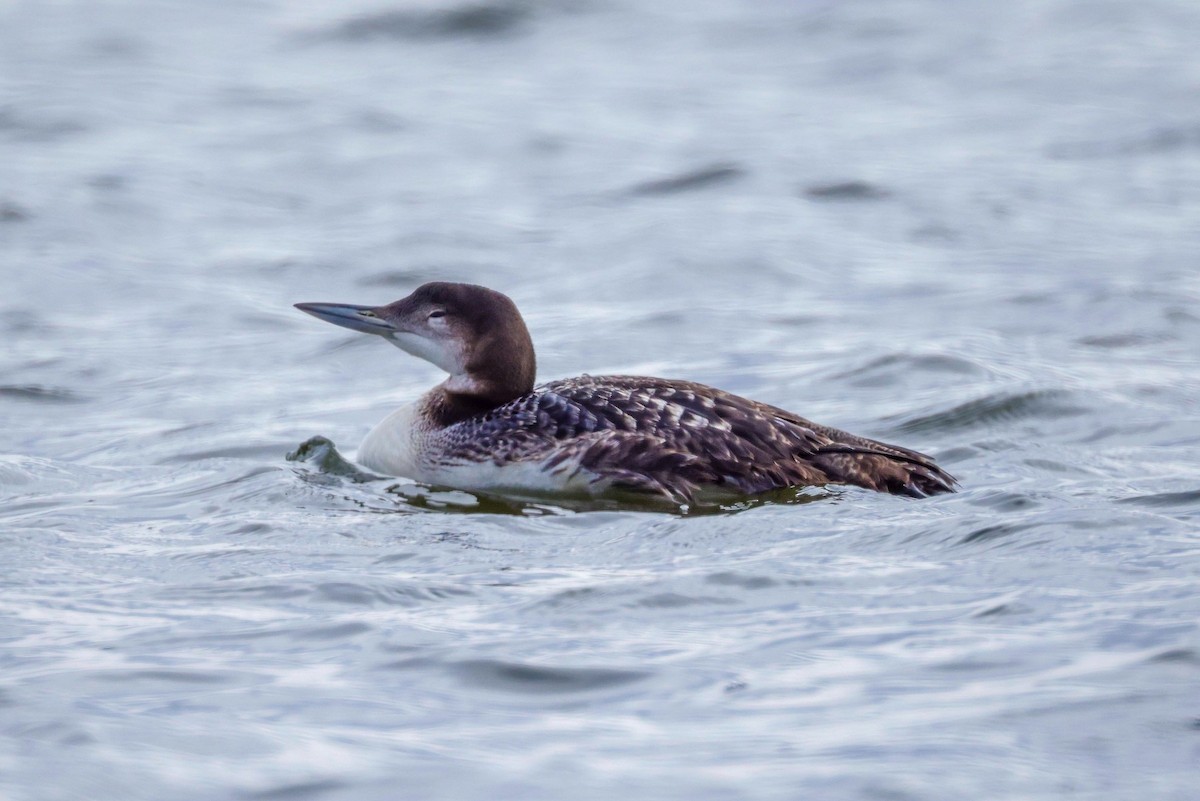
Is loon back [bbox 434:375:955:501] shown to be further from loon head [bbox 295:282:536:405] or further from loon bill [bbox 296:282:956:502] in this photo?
loon head [bbox 295:282:536:405]

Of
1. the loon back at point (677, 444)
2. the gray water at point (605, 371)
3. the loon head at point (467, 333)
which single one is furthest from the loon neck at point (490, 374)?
the gray water at point (605, 371)

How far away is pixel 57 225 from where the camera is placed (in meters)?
11.6

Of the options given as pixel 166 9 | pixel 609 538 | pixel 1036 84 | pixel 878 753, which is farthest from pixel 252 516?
pixel 166 9

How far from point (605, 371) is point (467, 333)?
6.94 ft

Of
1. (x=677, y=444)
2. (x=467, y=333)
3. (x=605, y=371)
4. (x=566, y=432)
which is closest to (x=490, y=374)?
(x=467, y=333)

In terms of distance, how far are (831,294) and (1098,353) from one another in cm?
178

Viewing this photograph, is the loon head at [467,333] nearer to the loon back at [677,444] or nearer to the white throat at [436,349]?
the white throat at [436,349]

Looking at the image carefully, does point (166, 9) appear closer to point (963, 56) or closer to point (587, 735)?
point (963, 56)

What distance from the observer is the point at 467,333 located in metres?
7.04

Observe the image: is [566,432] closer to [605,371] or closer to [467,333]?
[467,333]

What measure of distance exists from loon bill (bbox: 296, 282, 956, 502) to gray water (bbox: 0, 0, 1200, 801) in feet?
0.53

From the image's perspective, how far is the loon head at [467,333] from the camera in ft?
23.0

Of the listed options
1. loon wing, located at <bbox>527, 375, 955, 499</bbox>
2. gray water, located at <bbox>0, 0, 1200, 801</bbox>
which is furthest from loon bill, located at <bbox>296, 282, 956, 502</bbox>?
gray water, located at <bbox>0, 0, 1200, 801</bbox>

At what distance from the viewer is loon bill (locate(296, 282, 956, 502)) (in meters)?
6.46
